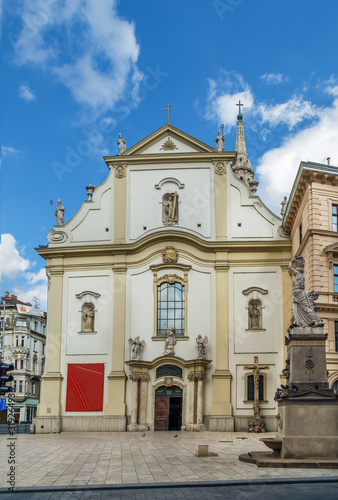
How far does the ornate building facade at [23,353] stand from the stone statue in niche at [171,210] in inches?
1424

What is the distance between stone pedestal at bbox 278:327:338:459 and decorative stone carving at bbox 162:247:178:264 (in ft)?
62.4

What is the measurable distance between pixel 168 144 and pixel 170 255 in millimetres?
6945

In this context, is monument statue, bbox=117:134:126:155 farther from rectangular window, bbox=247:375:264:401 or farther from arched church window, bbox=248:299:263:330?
rectangular window, bbox=247:375:264:401

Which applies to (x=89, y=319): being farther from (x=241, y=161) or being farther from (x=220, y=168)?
(x=241, y=161)

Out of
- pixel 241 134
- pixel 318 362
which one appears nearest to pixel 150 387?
pixel 318 362

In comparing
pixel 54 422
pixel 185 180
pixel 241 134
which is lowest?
pixel 54 422

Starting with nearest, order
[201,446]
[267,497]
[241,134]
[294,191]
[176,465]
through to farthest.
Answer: [267,497], [176,465], [201,446], [294,191], [241,134]

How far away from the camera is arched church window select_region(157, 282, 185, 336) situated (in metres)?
36.7

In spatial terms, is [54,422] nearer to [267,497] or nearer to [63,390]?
[63,390]

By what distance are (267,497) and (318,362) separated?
247 inches

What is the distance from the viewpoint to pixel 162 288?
37.3m

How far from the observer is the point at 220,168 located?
126 ft

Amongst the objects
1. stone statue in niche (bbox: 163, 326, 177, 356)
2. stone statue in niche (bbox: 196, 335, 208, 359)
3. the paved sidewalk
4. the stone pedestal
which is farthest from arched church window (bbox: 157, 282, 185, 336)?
the stone pedestal

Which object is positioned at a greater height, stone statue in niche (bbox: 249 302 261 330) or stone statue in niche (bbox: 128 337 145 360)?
stone statue in niche (bbox: 249 302 261 330)
